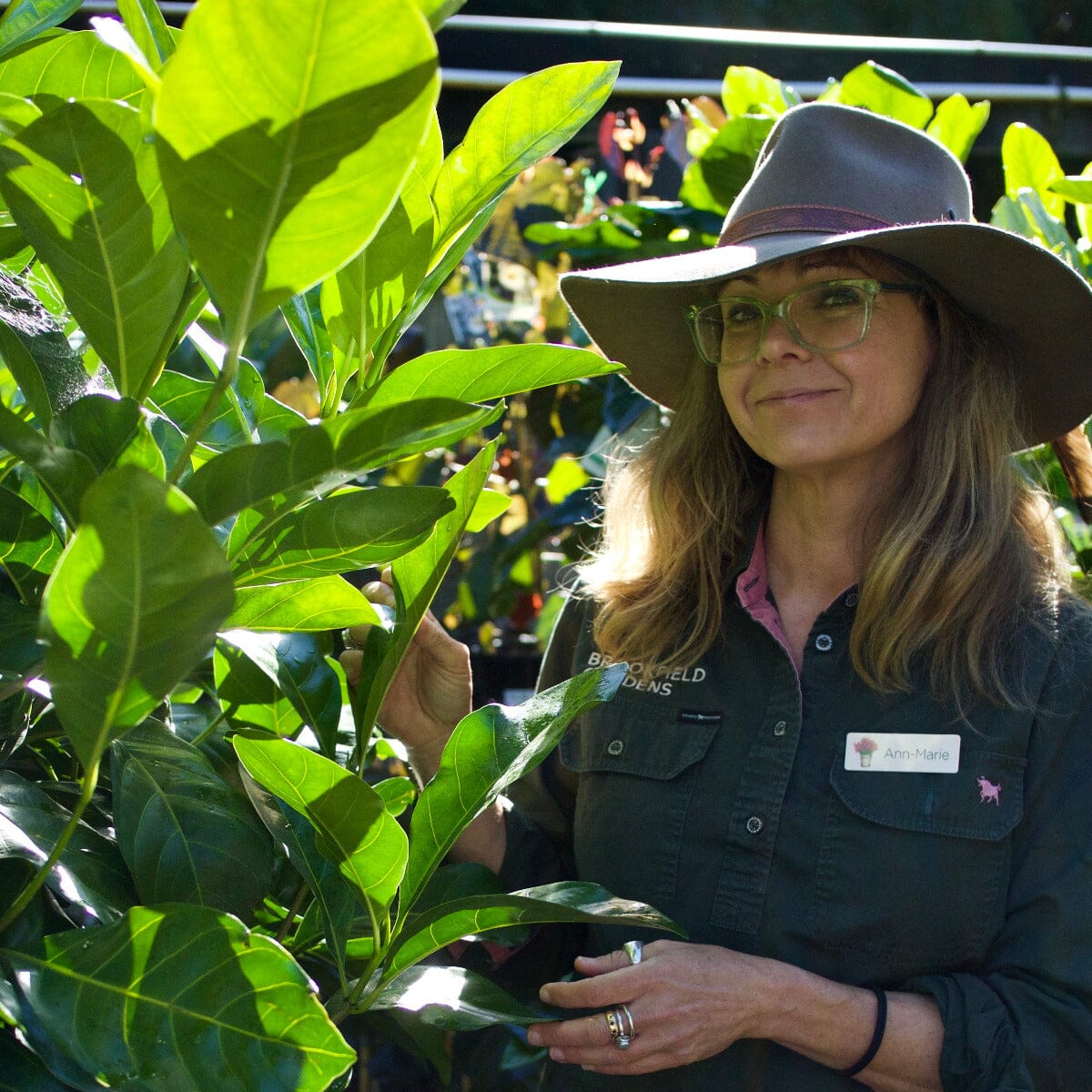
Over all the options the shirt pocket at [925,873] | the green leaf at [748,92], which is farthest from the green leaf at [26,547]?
the green leaf at [748,92]

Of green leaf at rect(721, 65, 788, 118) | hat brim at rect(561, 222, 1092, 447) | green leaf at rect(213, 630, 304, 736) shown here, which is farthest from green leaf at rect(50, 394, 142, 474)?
green leaf at rect(721, 65, 788, 118)

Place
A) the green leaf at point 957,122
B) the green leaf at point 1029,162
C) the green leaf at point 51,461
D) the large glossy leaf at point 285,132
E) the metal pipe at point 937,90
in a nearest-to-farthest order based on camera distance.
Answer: the large glossy leaf at point 285,132 → the green leaf at point 51,461 → the green leaf at point 1029,162 → the green leaf at point 957,122 → the metal pipe at point 937,90

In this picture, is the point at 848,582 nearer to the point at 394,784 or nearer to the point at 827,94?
the point at 394,784


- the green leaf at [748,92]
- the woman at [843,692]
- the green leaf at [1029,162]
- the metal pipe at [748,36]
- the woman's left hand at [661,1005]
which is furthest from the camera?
the metal pipe at [748,36]

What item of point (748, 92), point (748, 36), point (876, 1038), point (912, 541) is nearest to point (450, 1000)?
point (876, 1038)

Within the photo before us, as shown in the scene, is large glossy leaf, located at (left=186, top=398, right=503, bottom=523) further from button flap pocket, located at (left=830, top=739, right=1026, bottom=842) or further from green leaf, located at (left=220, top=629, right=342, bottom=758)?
button flap pocket, located at (left=830, top=739, right=1026, bottom=842)

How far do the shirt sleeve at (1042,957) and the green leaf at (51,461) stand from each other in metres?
1.08

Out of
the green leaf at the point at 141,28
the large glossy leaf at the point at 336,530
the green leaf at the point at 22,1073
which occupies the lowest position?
the green leaf at the point at 22,1073

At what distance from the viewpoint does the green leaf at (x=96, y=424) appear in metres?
0.69

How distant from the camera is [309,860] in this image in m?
0.91

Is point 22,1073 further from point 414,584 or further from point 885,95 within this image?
point 885,95

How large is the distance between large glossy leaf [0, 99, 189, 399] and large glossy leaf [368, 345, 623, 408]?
149 mm

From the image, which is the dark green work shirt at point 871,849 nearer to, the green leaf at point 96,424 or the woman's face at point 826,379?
the woman's face at point 826,379

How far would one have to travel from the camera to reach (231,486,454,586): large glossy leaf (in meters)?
0.76
